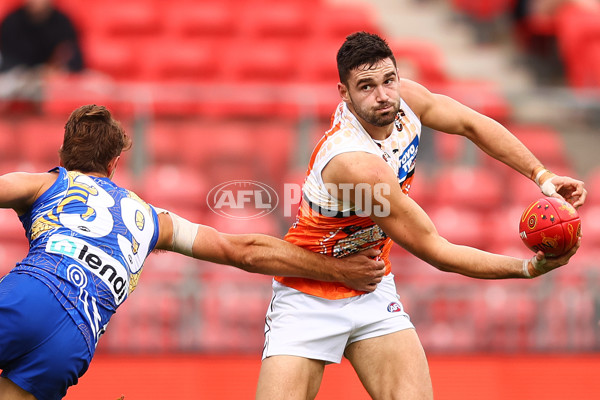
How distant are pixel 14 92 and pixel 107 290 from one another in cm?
492

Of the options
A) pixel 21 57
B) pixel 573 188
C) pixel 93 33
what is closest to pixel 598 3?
pixel 93 33

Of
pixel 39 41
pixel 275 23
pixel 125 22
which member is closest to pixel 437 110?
pixel 39 41

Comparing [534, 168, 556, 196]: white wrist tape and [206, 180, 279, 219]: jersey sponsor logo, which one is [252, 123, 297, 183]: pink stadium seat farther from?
[534, 168, 556, 196]: white wrist tape

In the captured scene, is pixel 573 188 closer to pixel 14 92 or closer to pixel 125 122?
pixel 125 122

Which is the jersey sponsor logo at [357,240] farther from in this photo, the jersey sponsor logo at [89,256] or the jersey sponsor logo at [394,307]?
the jersey sponsor logo at [89,256]

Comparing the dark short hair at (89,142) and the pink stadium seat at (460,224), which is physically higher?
the pink stadium seat at (460,224)

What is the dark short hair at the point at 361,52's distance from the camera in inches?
203

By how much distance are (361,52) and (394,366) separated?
178cm

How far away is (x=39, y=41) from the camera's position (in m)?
10.7

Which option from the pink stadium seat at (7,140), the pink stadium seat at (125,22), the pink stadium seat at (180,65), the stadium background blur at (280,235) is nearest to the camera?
the stadium background blur at (280,235)

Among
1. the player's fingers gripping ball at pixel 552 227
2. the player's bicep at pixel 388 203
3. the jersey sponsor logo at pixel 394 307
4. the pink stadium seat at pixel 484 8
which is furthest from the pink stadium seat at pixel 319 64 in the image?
the player's fingers gripping ball at pixel 552 227

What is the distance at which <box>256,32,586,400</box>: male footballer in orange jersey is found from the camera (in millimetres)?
4996

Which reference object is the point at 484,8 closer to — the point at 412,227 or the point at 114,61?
the point at 114,61

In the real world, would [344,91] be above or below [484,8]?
below
